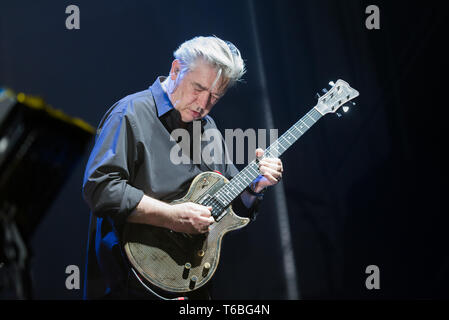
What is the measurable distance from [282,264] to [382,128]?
108cm

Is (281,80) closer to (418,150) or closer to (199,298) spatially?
(418,150)

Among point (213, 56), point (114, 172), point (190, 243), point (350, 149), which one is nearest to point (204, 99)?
point (213, 56)

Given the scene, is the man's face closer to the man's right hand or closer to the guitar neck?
the guitar neck

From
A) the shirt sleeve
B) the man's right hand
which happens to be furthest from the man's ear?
the man's right hand

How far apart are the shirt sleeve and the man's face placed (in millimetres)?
262

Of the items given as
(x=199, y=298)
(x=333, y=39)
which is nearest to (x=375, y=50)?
(x=333, y=39)

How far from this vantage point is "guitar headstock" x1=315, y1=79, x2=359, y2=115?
6.88 feet

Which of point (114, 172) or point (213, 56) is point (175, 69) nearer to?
point (213, 56)

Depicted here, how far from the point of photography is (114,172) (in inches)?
64.0

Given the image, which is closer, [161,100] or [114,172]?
[114,172]

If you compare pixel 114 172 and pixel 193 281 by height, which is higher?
pixel 114 172

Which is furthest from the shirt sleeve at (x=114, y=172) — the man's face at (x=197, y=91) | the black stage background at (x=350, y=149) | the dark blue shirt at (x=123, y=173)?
the black stage background at (x=350, y=149)

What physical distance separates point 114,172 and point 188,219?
349 millimetres
